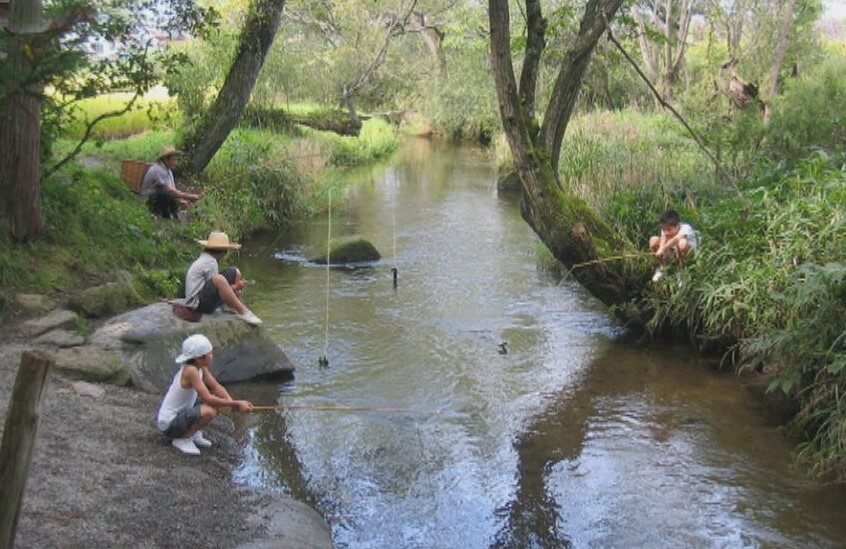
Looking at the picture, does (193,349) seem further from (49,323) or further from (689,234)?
(689,234)

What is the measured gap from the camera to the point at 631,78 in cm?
2961

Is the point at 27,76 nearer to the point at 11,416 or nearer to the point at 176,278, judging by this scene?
the point at 176,278

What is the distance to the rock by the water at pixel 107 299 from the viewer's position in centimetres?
954

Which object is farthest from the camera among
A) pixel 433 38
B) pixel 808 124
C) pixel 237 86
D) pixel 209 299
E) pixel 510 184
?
pixel 433 38

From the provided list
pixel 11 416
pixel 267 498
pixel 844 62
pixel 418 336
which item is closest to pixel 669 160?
pixel 418 336

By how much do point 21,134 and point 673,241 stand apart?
24.4 ft

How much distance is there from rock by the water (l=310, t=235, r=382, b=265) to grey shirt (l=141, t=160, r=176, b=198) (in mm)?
2797

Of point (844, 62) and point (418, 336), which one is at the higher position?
point (844, 62)

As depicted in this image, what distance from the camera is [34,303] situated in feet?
30.3

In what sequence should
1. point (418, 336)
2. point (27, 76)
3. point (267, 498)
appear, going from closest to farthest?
1. point (267, 498)
2. point (27, 76)
3. point (418, 336)

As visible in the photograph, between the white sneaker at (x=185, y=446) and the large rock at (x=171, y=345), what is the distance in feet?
5.32

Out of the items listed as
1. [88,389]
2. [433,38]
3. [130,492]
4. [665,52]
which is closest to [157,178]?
[88,389]

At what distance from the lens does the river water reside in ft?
21.9

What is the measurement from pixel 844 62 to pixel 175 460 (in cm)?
2039
